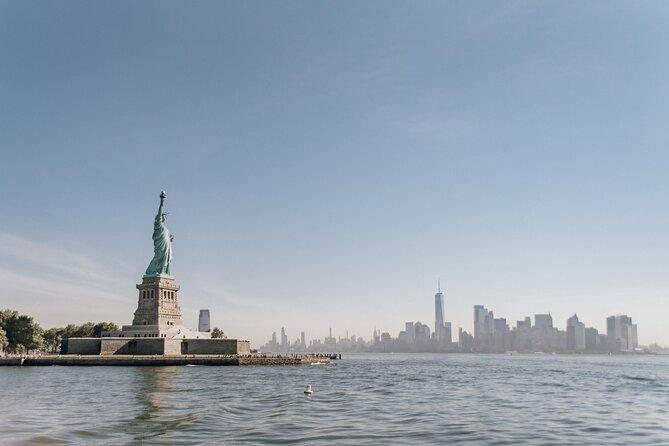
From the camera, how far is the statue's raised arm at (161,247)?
119m

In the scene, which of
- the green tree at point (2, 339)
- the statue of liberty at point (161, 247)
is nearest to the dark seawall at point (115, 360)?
the green tree at point (2, 339)

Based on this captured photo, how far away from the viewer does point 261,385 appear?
A: 6053 cm

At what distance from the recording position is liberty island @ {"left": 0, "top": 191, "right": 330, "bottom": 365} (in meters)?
95.3

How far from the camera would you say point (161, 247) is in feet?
395

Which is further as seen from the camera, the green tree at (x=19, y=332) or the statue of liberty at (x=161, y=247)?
the statue of liberty at (x=161, y=247)

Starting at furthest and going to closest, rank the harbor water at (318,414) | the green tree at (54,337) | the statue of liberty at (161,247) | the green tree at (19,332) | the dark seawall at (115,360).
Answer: the green tree at (54,337) < the statue of liberty at (161,247) < the green tree at (19,332) < the dark seawall at (115,360) < the harbor water at (318,414)

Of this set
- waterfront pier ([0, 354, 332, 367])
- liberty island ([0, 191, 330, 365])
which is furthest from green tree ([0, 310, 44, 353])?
waterfront pier ([0, 354, 332, 367])

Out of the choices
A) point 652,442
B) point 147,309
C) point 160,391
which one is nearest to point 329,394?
point 160,391

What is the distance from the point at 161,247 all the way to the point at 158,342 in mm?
24377

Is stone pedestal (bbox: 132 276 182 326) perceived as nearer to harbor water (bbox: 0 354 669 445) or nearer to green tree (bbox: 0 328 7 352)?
green tree (bbox: 0 328 7 352)

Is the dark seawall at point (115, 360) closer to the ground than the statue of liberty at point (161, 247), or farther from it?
closer to the ground

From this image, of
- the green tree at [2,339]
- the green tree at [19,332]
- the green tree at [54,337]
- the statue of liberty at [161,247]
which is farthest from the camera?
the green tree at [54,337]

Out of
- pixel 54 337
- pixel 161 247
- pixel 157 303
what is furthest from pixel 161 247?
pixel 54 337

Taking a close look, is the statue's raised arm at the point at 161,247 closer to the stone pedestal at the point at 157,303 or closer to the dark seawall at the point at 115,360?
the stone pedestal at the point at 157,303
